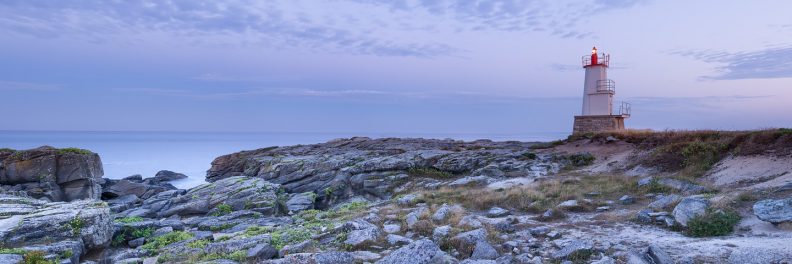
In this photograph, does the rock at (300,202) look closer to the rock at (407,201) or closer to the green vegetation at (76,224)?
the rock at (407,201)

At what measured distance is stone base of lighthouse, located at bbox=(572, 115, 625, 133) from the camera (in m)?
41.9

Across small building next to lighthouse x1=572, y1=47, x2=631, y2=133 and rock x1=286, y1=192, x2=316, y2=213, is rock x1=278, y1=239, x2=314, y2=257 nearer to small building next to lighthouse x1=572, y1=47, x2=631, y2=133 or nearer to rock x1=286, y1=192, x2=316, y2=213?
rock x1=286, y1=192, x2=316, y2=213

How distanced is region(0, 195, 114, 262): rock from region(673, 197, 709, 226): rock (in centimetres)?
1626

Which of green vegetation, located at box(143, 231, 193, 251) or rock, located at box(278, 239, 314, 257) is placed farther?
green vegetation, located at box(143, 231, 193, 251)

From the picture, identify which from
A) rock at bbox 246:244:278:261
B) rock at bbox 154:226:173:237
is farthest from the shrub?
rock at bbox 154:226:173:237

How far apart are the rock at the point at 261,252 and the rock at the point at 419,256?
2.94 meters

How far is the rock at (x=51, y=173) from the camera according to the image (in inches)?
1077

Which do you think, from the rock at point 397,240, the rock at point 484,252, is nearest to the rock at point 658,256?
the rock at point 484,252

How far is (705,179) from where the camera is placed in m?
20.3

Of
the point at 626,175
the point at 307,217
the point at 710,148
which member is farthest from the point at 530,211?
the point at 710,148

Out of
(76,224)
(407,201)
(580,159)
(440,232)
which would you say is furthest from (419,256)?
(580,159)

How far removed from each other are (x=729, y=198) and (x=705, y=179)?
27.0 feet

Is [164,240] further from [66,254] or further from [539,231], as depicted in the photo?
[539,231]

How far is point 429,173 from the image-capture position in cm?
2800
